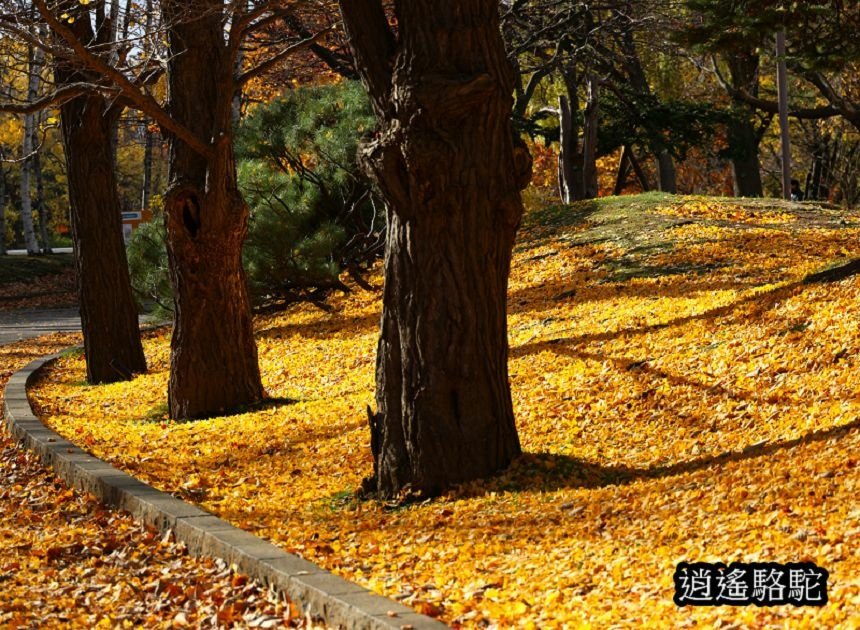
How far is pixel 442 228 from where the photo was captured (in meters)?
6.57

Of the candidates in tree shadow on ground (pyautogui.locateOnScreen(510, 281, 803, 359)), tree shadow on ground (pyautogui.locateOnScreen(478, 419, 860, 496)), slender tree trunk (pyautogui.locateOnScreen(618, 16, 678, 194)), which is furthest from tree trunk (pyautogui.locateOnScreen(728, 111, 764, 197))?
tree shadow on ground (pyautogui.locateOnScreen(478, 419, 860, 496))

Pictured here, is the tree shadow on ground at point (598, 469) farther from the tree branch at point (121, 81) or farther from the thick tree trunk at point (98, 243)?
the thick tree trunk at point (98, 243)

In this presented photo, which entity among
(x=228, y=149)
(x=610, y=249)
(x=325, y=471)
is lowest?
(x=325, y=471)

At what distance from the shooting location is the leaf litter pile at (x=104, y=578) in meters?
4.98

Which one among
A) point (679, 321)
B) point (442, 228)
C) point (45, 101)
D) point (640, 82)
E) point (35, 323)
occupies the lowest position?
point (35, 323)

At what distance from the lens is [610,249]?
48.3 feet

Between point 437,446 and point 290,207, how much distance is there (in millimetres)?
9619

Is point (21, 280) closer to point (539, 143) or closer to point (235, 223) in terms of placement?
point (539, 143)

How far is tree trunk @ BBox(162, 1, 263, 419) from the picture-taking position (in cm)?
1014

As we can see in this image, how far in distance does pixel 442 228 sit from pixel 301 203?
9574 mm

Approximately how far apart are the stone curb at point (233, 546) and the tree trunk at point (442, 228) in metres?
1.30

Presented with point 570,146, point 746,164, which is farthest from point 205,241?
point 746,164

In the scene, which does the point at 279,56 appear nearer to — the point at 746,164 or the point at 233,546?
the point at 233,546

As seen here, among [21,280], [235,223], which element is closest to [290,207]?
[235,223]
